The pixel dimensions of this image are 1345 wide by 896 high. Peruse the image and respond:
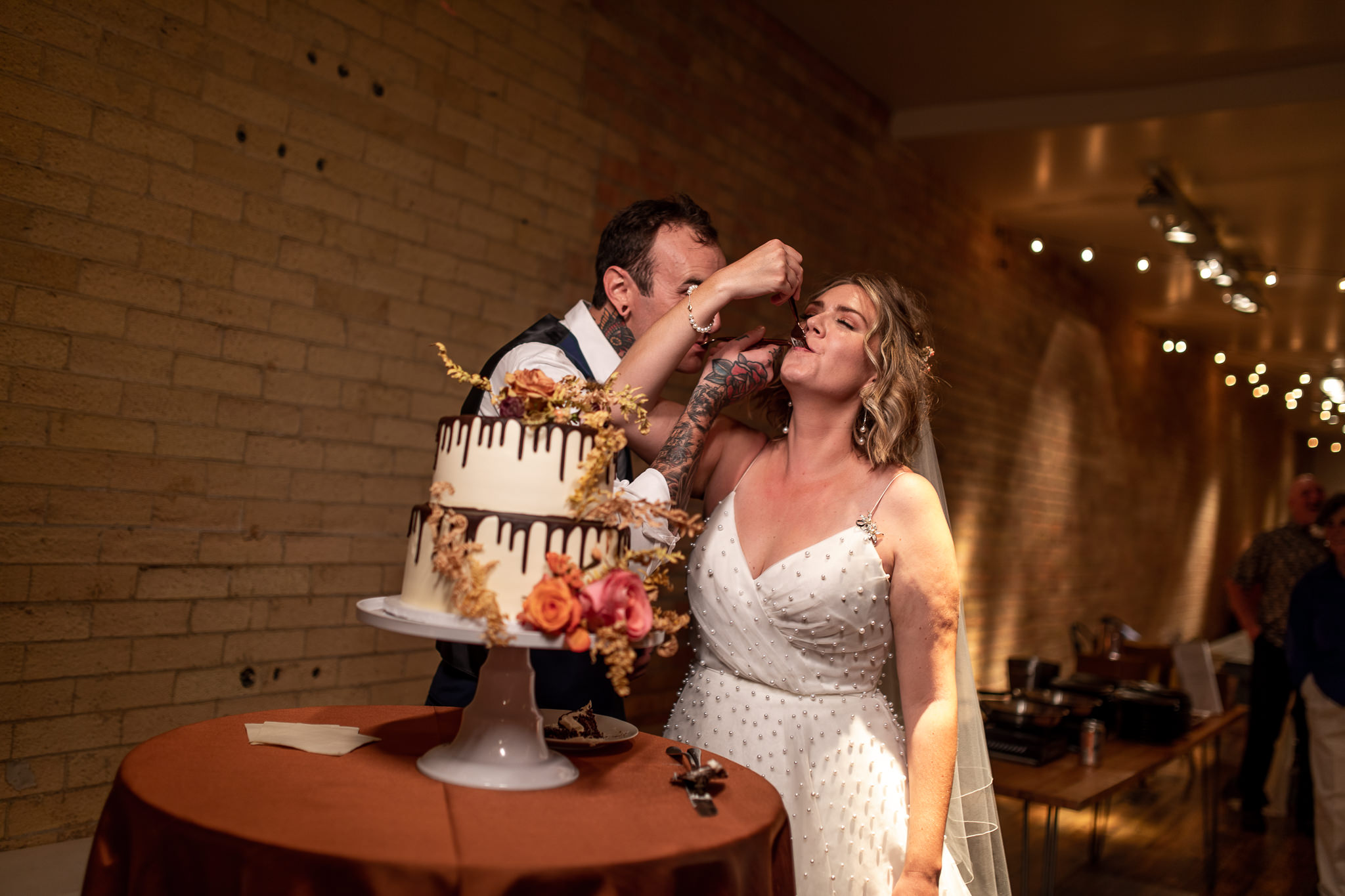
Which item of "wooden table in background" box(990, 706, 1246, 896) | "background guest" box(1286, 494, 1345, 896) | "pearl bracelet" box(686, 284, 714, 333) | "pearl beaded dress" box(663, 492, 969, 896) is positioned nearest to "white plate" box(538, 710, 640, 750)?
"pearl beaded dress" box(663, 492, 969, 896)

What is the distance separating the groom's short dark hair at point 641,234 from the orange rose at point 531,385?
892 mm

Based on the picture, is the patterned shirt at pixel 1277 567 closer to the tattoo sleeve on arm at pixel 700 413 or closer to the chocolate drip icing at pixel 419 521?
the tattoo sleeve on arm at pixel 700 413

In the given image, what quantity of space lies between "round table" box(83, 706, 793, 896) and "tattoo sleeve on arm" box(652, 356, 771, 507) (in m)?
0.63

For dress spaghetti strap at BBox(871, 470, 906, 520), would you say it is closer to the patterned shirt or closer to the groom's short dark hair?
the groom's short dark hair

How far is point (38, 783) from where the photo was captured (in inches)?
97.7

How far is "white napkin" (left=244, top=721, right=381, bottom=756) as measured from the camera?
140 cm

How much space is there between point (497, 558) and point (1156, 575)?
11945mm

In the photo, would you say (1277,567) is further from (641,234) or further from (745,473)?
(641,234)

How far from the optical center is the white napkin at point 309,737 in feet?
4.60

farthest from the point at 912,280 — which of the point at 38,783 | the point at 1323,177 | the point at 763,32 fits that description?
the point at 38,783

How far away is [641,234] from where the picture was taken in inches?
88.5

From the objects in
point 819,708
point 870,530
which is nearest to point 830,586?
point 870,530

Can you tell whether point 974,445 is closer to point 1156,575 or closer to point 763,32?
point 763,32

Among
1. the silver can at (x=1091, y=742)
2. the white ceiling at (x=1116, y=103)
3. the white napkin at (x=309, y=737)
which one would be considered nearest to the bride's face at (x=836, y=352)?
the white napkin at (x=309, y=737)
